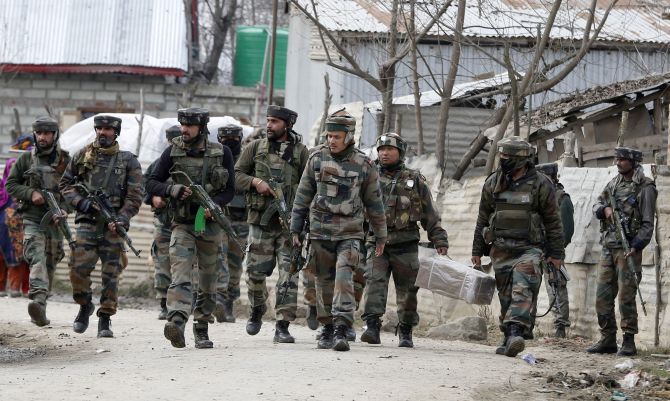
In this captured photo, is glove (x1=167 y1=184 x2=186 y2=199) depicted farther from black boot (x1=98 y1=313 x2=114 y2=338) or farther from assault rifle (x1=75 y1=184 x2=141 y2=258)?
black boot (x1=98 y1=313 x2=114 y2=338)

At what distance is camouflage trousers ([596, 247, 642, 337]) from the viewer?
12.2 meters

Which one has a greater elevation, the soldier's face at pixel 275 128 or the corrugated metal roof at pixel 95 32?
the corrugated metal roof at pixel 95 32

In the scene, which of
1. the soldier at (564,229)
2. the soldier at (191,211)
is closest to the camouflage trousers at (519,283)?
the soldier at (191,211)

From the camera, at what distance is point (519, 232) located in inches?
444

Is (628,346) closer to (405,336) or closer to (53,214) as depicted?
(405,336)

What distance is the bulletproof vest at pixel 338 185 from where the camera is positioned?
35.2 ft

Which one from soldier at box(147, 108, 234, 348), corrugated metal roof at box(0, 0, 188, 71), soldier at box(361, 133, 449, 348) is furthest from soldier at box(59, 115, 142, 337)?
corrugated metal roof at box(0, 0, 188, 71)

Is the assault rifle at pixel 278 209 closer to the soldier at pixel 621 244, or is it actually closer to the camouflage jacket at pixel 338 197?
the camouflage jacket at pixel 338 197

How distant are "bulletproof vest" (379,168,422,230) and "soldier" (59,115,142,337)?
2305 millimetres

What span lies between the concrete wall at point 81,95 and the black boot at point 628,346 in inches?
883

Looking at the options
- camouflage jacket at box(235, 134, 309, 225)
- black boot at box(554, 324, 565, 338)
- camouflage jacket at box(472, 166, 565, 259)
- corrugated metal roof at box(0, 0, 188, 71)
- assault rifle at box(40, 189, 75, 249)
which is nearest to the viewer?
camouflage jacket at box(472, 166, 565, 259)

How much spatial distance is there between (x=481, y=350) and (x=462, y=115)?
33.0 feet

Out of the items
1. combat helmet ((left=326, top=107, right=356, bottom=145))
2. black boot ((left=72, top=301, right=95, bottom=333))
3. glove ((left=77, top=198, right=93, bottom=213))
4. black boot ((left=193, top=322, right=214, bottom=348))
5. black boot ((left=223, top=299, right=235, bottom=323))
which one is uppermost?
combat helmet ((left=326, top=107, right=356, bottom=145))

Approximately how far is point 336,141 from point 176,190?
133 cm
